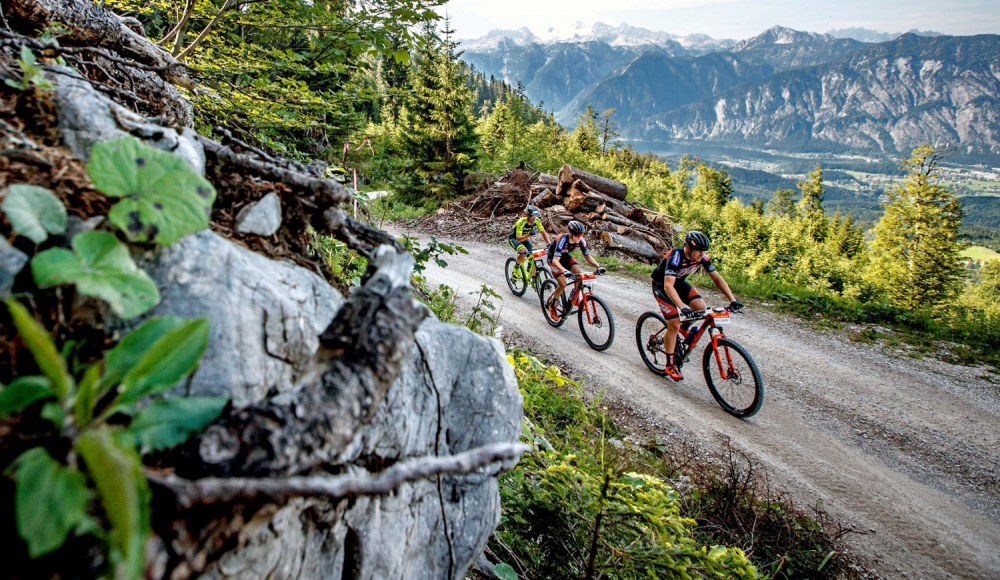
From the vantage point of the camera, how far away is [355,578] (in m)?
1.48

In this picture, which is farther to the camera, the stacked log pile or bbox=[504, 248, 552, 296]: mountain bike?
the stacked log pile

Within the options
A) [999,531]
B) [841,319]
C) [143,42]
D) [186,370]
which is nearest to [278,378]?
[186,370]

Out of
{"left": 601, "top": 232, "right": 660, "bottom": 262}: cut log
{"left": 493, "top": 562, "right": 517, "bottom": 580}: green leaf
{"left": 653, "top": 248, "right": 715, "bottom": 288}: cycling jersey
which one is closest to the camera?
{"left": 493, "top": 562, "right": 517, "bottom": 580}: green leaf

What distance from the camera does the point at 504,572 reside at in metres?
2.25

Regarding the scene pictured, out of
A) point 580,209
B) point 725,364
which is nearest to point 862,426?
point 725,364

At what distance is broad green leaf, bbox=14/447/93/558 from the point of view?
2.09ft

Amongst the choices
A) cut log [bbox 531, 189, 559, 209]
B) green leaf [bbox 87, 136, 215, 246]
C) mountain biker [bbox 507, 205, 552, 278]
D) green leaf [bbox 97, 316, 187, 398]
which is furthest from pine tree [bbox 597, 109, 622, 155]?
green leaf [bbox 97, 316, 187, 398]

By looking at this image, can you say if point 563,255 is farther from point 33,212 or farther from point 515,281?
point 33,212

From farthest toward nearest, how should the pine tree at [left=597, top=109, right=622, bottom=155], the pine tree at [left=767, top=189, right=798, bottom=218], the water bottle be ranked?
the pine tree at [left=767, top=189, right=798, bottom=218] < the pine tree at [left=597, top=109, right=622, bottom=155] < the water bottle

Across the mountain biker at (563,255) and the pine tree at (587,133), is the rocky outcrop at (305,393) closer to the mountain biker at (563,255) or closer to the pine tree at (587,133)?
the mountain biker at (563,255)

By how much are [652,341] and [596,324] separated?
1227mm

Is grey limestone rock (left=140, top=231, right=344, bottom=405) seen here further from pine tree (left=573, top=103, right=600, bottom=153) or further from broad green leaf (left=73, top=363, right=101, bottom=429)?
pine tree (left=573, top=103, right=600, bottom=153)

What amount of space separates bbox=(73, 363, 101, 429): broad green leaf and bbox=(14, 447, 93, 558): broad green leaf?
8 centimetres

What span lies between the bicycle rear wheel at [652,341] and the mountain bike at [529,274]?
259 cm
